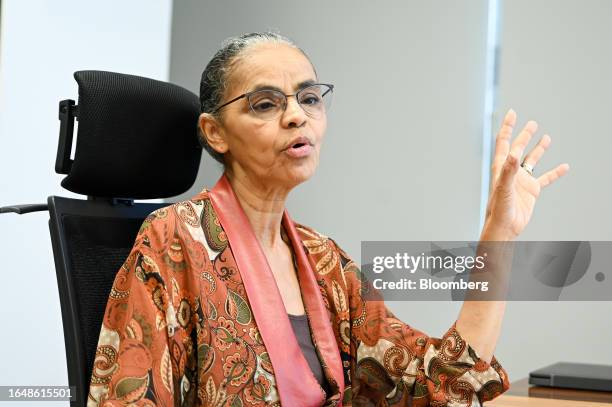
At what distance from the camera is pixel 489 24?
11.0 ft

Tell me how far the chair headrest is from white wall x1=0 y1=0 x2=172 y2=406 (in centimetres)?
136

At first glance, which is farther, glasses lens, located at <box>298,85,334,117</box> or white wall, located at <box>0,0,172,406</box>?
white wall, located at <box>0,0,172,406</box>

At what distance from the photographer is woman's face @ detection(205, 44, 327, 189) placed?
5.02ft

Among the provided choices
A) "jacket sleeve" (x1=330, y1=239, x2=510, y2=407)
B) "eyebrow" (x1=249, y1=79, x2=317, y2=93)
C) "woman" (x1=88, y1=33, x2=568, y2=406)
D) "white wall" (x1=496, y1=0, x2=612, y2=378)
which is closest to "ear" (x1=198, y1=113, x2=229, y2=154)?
"woman" (x1=88, y1=33, x2=568, y2=406)

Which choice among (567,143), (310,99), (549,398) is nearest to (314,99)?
(310,99)

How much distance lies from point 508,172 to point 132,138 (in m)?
0.68

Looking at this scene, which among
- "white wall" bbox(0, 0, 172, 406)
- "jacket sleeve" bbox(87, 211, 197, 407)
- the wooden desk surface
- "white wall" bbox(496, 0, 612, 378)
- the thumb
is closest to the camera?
"jacket sleeve" bbox(87, 211, 197, 407)

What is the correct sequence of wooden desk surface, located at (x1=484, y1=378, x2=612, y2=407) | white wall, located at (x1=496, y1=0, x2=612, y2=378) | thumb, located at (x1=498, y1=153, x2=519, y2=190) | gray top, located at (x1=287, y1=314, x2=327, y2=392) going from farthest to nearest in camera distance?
white wall, located at (x1=496, y1=0, x2=612, y2=378) → wooden desk surface, located at (x1=484, y1=378, x2=612, y2=407) → gray top, located at (x1=287, y1=314, x2=327, y2=392) → thumb, located at (x1=498, y1=153, x2=519, y2=190)

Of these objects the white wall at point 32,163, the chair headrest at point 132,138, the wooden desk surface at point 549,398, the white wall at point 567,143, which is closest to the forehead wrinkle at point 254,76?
the chair headrest at point 132,138

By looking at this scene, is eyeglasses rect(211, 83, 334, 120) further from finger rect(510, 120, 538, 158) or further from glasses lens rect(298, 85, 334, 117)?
finger rect(510, 120, 538, 158)

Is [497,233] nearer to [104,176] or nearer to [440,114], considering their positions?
[104,176]

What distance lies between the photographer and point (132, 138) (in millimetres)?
1521

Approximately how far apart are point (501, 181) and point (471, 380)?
0.38 meters

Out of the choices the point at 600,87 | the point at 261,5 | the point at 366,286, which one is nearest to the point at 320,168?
the point at 261,5
